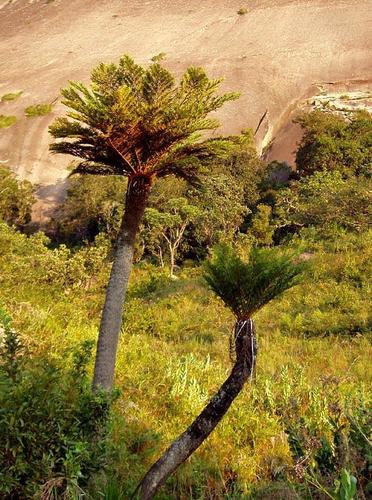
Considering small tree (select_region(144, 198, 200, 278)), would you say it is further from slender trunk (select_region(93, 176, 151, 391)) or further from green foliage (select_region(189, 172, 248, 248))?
slender trunk (select_region(93, 176, 151, 391))

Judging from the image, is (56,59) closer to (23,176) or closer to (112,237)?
(23,176)

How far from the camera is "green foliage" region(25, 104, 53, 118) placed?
33.5m

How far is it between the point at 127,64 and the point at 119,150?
98 cm

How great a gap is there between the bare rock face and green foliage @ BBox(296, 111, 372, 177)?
3.82 meters

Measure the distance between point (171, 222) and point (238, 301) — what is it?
1793 cm

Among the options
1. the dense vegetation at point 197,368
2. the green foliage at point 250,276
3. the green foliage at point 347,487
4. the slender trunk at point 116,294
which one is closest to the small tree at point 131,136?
the slender trunk at point 116,294

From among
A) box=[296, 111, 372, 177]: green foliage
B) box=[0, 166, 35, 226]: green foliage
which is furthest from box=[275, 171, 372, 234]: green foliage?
box=[0, 166, 35, 226]: green foliage

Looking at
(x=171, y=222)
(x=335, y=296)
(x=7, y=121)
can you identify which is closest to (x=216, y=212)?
(x=171, y=222)

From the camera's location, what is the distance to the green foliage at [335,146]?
80.4 feet

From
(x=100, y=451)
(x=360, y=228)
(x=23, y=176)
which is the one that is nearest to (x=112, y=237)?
(x=23, y=176)

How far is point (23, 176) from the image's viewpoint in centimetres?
2930

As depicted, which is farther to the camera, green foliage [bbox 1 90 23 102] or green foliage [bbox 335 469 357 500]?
green foliage [bbox 1 90 23 102]

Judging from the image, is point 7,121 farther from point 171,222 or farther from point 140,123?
point 140,123

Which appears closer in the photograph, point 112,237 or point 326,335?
point 326,335
